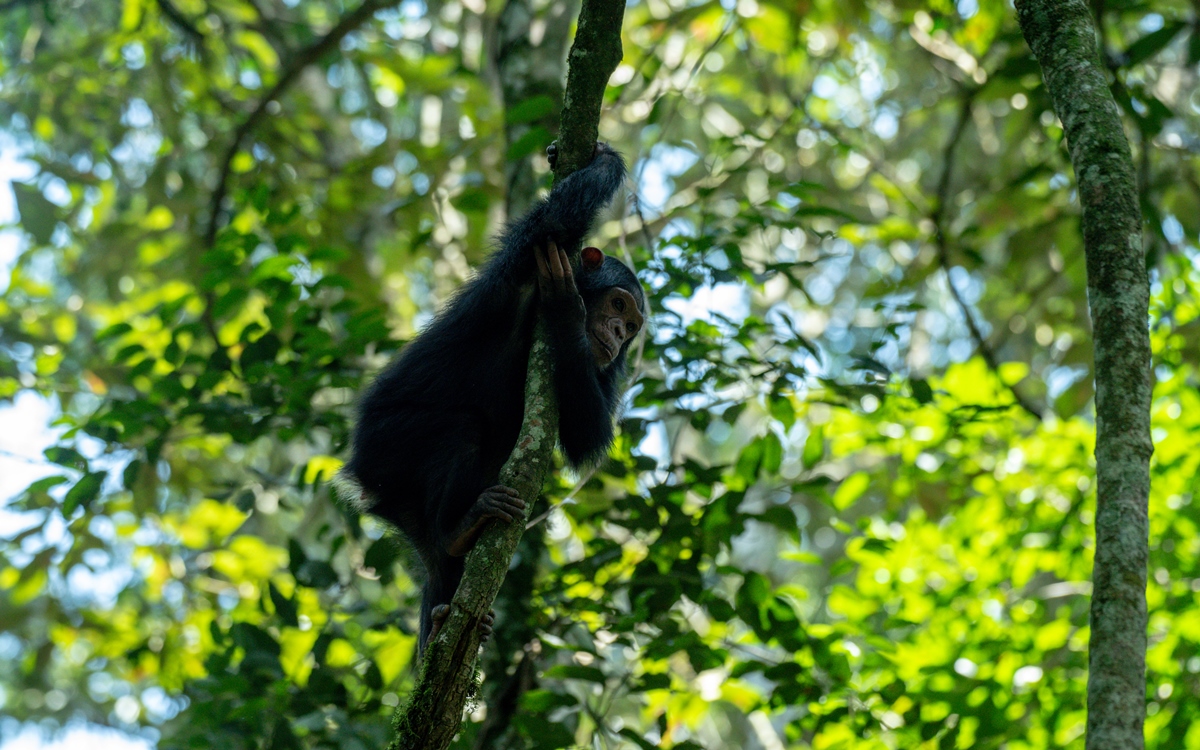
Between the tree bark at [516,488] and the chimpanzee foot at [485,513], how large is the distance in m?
0.03

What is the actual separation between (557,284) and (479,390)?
609 millimetres

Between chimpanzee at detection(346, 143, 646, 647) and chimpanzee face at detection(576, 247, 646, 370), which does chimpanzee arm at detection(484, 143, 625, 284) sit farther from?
chimpanzee face at detection(576, 247, 646, 370)

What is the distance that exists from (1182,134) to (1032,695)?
5.76 meters

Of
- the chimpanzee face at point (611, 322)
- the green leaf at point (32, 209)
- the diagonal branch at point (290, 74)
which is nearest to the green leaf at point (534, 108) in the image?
the chimpanzee face at point (611, 322)

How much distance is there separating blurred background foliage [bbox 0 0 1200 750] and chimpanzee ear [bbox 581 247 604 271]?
41 centimetres

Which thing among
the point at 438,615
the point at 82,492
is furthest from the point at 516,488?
the point at 82,492

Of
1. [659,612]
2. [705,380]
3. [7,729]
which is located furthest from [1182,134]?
[7,729]

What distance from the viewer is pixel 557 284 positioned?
366 cm

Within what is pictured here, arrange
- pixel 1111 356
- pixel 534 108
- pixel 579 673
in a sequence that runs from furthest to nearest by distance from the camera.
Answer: pixel 534 108 < pixel 579 673 < pixel 1111 356

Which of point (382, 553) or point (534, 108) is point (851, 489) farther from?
point (534, 108)

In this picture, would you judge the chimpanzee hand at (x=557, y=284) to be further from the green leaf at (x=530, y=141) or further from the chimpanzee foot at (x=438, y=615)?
the chimpanzee foot at (x=438, y=615)

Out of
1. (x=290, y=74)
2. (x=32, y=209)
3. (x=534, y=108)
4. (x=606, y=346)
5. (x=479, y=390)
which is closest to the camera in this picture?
(x=479, y=390)

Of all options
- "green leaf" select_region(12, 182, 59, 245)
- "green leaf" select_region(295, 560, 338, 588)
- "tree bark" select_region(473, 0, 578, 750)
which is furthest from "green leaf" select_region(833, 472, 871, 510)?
"green leaf" select_region(12, 182, 59, 245)

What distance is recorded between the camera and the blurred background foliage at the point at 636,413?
453cm
